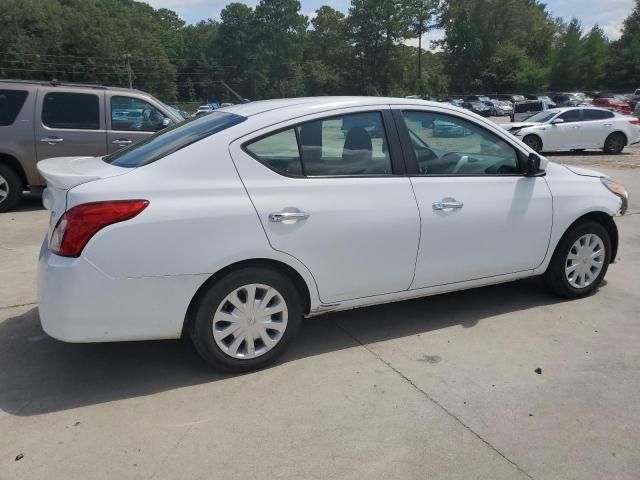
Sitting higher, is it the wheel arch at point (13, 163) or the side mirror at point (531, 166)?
the side mirror at point (531, 166)

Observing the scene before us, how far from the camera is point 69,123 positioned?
8.51 m

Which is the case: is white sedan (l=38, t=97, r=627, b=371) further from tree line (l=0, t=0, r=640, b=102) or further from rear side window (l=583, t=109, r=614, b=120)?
tree line (l=0, t=0, r=640, b=102)

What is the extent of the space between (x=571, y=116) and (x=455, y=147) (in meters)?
16.1

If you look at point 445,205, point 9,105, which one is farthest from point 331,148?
point 9,105

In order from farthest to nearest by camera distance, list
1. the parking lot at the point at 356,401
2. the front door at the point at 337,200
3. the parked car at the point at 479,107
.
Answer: the parked car at the point at 479,107
the front door at the point at 337,200
the parking lot at the point at 356,401

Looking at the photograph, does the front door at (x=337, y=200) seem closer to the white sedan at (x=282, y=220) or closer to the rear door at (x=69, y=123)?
the white sedan at (x=282, y=220)

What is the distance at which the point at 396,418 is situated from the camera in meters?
3.12

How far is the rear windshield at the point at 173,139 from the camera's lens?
3494 mm

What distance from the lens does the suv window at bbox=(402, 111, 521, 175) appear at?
4062mm

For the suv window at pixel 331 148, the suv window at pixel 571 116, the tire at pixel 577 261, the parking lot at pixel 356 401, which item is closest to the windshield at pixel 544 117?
the suv window at pixel 571 116

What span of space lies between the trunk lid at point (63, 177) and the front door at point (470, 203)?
1962 mm

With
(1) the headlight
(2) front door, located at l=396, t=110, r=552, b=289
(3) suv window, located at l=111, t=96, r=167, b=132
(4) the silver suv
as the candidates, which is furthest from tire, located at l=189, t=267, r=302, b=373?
(3) suv window, located at l=111, t=96, r=167, b=132

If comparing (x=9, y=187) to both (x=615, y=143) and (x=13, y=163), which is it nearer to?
(x=13, y=163)

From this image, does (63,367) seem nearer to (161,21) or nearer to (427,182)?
(427,182)
